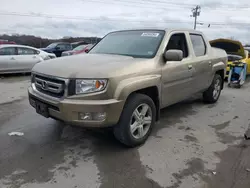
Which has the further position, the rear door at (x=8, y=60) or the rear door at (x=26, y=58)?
the rear door at (x=26, y=58)

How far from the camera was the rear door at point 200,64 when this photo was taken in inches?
186

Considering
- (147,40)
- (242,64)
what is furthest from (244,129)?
(242,64)

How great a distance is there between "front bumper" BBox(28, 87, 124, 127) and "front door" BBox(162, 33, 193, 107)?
1145 mm

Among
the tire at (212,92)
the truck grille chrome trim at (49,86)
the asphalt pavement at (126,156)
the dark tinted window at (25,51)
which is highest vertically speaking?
the dark tinted window at (25,51)

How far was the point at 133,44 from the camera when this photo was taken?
4020 mm

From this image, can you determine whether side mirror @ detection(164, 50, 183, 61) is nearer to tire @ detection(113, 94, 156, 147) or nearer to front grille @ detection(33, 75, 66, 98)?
tire @ detection(113, 94, 156, 147)

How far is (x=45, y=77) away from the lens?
3.25 m

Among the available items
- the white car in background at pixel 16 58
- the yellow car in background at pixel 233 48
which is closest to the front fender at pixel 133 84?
the yellow car in background at pixel 233 48

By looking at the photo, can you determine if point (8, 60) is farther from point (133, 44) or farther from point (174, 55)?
point (174, 55)

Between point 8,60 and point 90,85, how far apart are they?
329 inches

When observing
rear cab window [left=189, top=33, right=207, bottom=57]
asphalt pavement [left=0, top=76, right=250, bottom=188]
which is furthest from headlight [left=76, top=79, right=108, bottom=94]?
rear cab window [left=189, top=33, right=207, bottom=57]

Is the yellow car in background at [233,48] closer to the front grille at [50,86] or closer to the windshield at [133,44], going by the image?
the windshield at [133,44]

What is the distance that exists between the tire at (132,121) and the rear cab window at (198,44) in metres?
1.95

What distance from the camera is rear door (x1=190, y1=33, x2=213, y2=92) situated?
4.73m
